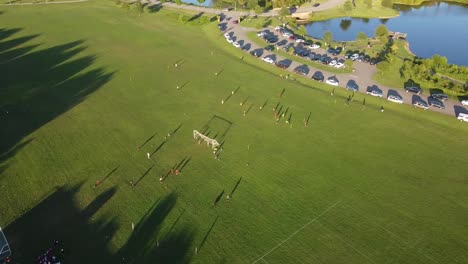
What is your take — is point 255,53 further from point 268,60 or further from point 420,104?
point 420,104

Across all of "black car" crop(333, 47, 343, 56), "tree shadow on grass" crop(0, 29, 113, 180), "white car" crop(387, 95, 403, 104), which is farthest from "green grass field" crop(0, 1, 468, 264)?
"black car" crop(333, 47, 343, 56)

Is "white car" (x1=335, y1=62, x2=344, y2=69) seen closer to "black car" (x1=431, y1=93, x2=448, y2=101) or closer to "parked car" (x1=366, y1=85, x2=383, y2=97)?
"parked car" (x1=366, y1=85, x2=383, y2=97)

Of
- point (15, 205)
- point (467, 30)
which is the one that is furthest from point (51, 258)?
point (467, 30)

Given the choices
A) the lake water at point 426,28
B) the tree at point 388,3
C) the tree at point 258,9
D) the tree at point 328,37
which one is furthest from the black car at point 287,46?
the tree at point 388,3

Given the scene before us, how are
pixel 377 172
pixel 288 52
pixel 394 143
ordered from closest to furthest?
pixel 377 172 → pixel 394 143 → pixel 288 52

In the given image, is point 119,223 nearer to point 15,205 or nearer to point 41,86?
point 15,205

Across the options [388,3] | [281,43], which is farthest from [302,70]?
[388,3]
